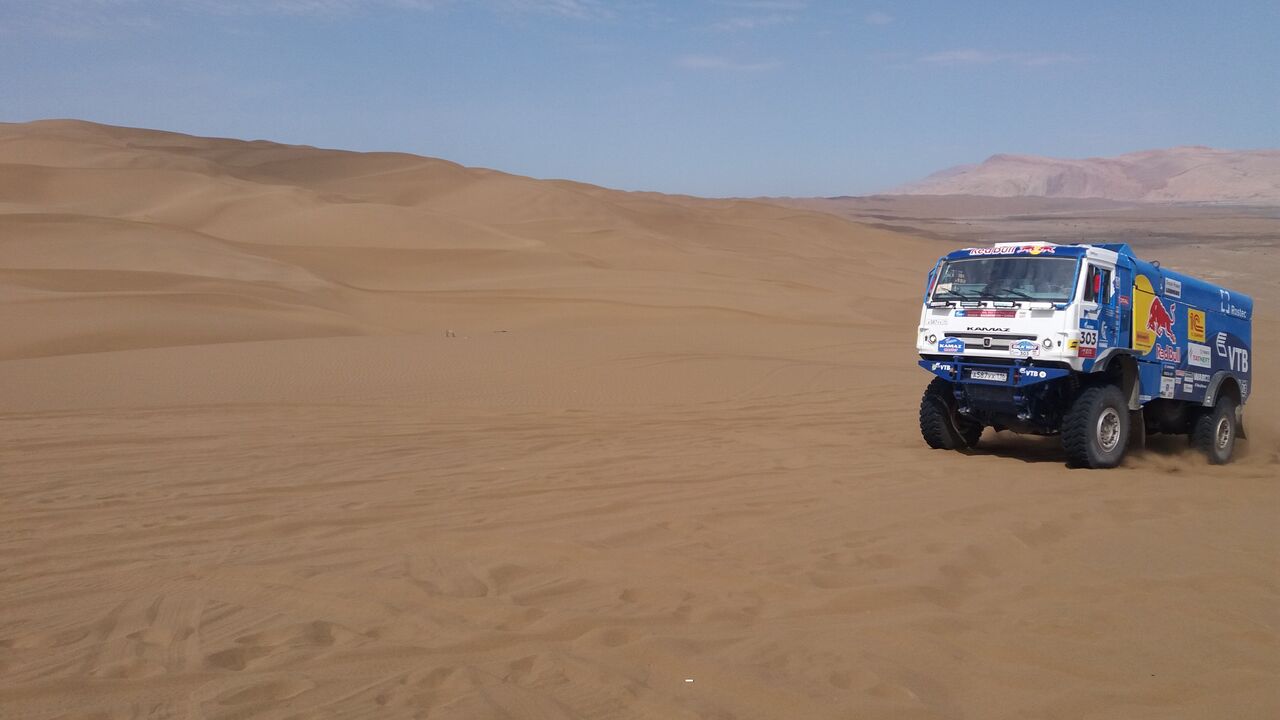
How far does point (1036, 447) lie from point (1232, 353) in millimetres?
2443

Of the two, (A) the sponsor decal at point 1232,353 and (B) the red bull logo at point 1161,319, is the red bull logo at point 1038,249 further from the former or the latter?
(A) the sponsor decal at point 1232,353

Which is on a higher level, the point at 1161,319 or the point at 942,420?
the point at 1161,319

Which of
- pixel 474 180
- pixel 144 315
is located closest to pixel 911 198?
pixel 474 180

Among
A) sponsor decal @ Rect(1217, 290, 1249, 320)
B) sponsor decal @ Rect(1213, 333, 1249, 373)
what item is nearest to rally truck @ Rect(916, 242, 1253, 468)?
sponsor decal @ Rect(1213, 333, 1249, 373)

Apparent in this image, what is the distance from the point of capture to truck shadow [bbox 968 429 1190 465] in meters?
10.5

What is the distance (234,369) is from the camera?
47.2 ft

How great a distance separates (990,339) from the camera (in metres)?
9.37

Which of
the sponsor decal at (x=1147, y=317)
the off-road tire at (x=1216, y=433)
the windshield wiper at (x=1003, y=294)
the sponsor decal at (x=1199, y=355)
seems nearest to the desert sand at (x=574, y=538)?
the off-road tire at (x=1216, y=433)

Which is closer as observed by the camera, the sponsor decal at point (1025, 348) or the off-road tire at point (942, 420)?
the sponsor decal at point (1025, 348)

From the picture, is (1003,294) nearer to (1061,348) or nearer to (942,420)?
(1061,348)

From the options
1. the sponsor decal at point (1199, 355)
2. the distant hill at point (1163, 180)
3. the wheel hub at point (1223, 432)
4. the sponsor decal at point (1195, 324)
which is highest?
the distant hill at point (1163, 180)

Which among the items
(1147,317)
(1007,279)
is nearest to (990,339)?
(1007,279)

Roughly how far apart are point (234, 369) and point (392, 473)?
6.55 metres

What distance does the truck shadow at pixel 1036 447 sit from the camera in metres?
10.5
